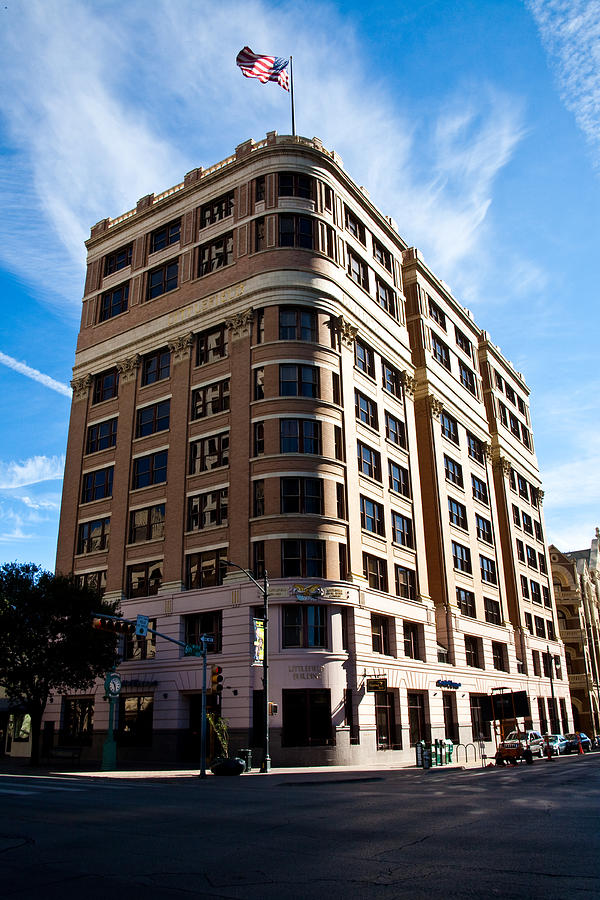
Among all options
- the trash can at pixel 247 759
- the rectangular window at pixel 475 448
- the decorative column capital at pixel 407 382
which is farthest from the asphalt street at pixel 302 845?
the rectangular window at pixel 475 448

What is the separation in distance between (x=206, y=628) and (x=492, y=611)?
1156 inches

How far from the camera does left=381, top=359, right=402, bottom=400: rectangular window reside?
167ft

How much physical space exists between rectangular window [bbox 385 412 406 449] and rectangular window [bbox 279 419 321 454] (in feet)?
31.9

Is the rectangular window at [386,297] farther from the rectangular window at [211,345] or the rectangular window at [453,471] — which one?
the rectangular window at [211,345]

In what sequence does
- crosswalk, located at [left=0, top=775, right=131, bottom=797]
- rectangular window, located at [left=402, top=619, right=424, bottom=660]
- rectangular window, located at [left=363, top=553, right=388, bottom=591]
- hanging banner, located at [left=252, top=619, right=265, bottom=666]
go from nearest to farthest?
crosswalk, located at [left=0, top=775, right=131, bottom=797] → hanging banner, located at [left=252, top=619, right=265, bottom=666] → rectangular window, located at [left=363, top=553, right=388, bottom=591] → rectangular window, located at [left=402, top=619, right=424, bottom=660]

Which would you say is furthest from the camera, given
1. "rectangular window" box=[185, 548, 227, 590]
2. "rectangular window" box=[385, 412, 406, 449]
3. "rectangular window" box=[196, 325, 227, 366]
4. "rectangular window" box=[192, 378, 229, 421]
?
"rectangular window" box=[385, 412, 406, 449]

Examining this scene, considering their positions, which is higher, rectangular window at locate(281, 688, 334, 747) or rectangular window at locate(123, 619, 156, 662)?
rectangular window at locate(123, 619, 156, 662)

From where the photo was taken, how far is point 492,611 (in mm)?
59844

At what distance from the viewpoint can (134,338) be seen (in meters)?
50.7

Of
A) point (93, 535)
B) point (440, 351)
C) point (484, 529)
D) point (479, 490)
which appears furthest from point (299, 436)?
point (484, 529)

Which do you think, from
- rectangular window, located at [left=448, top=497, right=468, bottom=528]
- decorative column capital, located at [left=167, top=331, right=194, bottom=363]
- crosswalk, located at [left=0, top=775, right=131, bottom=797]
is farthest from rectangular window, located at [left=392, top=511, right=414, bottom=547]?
crosswalk, located at [left=0, top=775, right=131, bottom=797]

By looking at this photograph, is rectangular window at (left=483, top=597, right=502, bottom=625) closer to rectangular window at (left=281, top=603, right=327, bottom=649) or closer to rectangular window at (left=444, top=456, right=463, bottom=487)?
rectangular window at (left=444, top=456, right=463, bottom=487)

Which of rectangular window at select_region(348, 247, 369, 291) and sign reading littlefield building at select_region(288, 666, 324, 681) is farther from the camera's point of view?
rectangular window at select_region(348, 247, 369, 291)

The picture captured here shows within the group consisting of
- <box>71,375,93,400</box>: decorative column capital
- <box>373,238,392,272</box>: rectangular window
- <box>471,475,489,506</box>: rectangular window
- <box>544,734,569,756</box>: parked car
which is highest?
<box>373,238,392,272</box>: rectangular window
